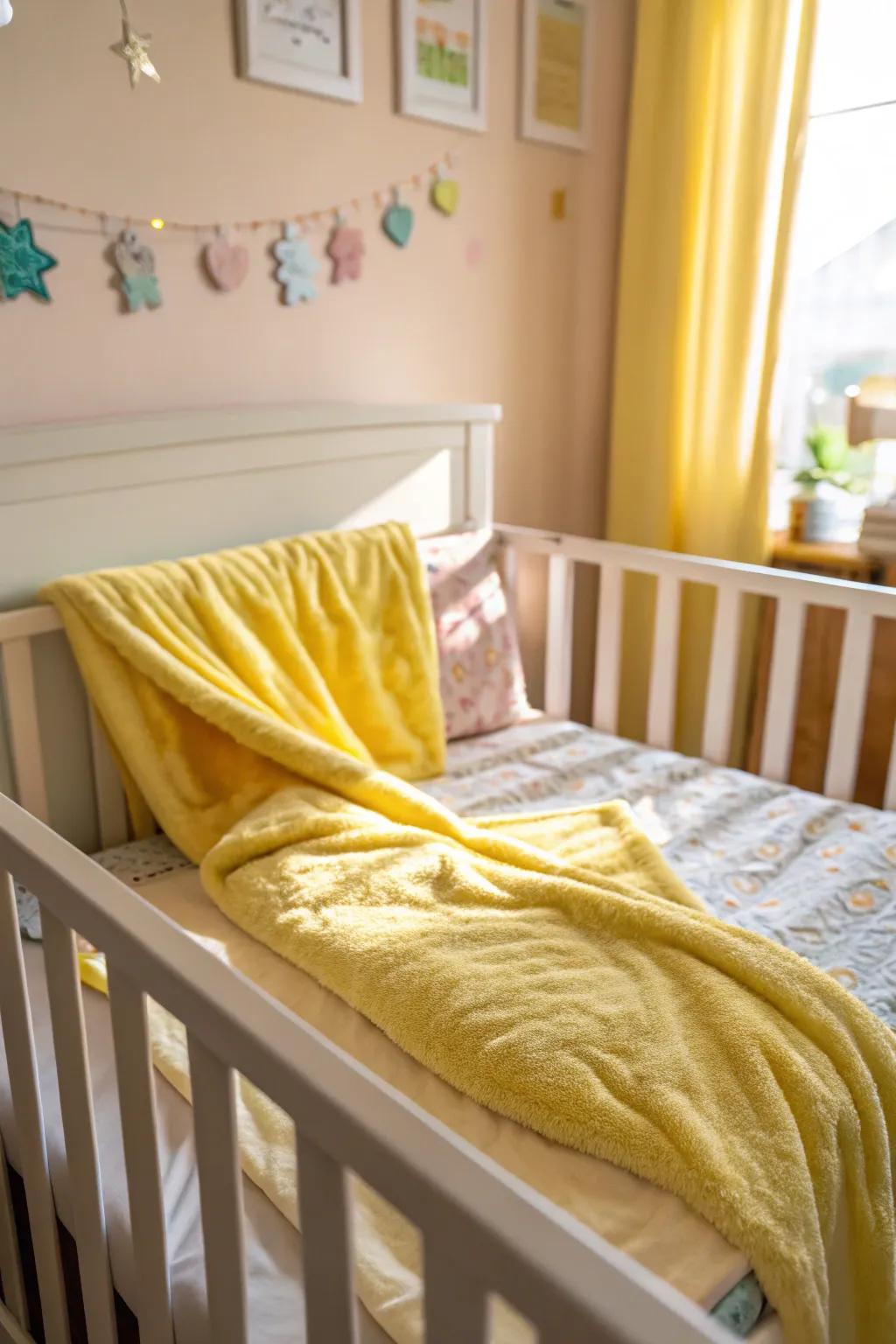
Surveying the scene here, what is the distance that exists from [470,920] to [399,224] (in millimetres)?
1368

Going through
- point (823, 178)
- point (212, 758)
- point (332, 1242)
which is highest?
point (823, 178)

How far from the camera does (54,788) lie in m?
1.54

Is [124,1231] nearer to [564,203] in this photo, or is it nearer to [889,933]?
[889,933]

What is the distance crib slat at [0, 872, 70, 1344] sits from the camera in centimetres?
92

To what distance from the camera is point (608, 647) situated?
207 cm

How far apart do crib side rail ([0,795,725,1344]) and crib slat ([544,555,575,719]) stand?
1381 millimetres

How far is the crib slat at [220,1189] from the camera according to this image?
0.67 meters

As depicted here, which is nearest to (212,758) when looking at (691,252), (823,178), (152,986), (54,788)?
(54,788)

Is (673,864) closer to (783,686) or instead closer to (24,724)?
(783,686)

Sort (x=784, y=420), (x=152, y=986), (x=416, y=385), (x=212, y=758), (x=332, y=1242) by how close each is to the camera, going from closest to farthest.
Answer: (x=332, y=1242) < (x=152, y=986) < (x=212, y=758) < (x=416, y=385) < (x=784, y=420)

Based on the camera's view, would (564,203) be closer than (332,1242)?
No

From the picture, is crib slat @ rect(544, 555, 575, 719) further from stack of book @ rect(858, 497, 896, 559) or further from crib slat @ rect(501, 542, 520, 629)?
stack of book @ rect(858, 497, 896, 559)

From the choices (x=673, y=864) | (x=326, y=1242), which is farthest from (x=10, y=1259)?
(x=673, y=864)

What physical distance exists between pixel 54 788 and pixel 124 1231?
75 centimetres
